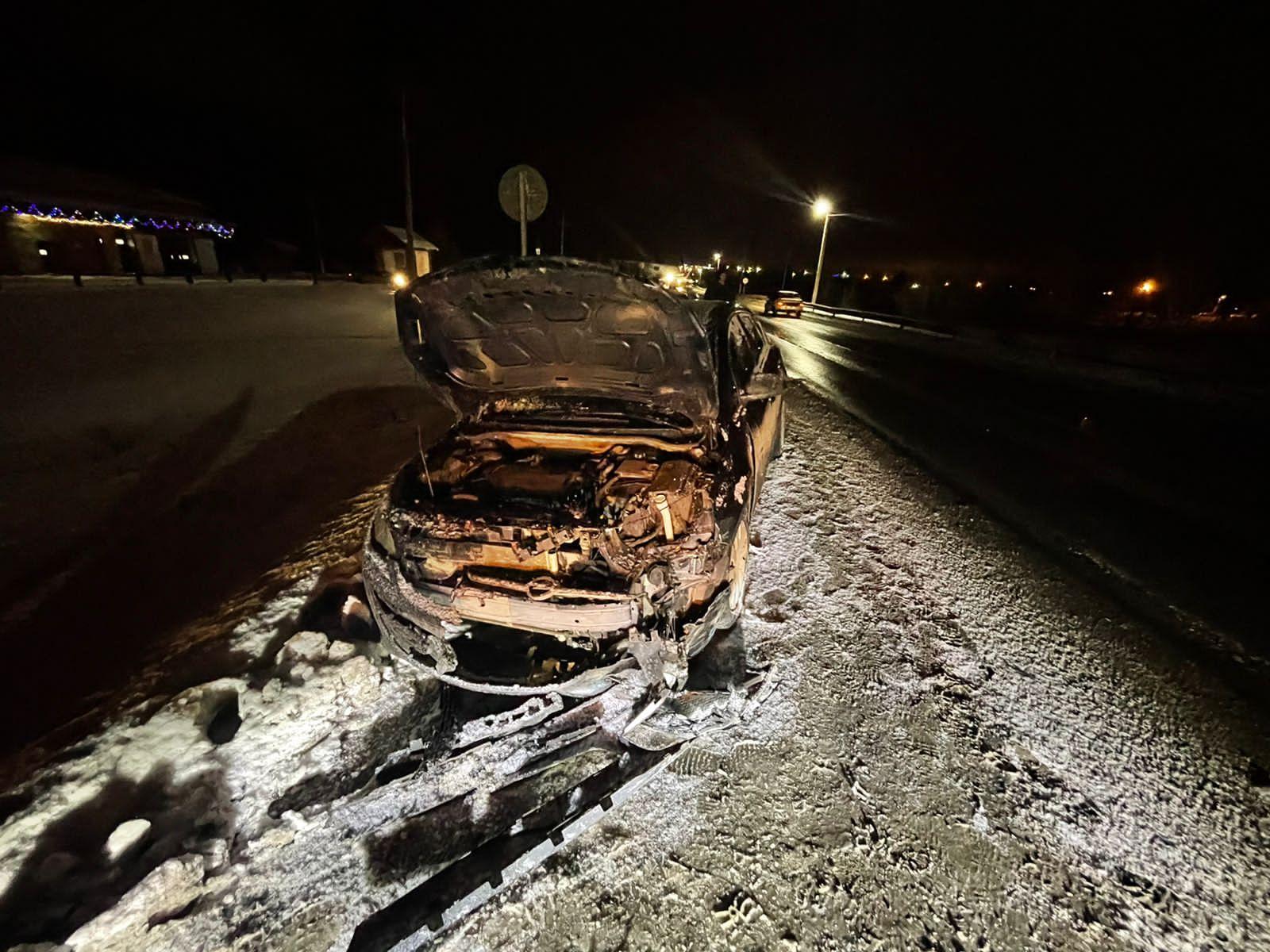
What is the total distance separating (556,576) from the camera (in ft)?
8.24

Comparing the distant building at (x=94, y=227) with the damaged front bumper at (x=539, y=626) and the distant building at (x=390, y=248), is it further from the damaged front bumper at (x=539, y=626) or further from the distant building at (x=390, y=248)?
the damaged front bumper at (x=539, y=626)

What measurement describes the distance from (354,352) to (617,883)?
11.7 metres

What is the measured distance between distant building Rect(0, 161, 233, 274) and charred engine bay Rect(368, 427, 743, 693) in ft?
80.1

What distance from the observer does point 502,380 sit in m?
3.69

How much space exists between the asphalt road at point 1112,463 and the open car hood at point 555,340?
3.45 meters

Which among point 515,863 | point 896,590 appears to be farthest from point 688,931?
point 896,590

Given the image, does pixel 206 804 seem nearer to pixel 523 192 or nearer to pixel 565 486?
pixel 565 486

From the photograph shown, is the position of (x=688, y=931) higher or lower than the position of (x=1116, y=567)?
lower

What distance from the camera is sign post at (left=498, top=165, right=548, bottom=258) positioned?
5867 mm

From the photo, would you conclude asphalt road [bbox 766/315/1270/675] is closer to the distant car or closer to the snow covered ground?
the snow covered ground

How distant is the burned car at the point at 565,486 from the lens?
2463mm

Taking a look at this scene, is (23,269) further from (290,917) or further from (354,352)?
(290,917)

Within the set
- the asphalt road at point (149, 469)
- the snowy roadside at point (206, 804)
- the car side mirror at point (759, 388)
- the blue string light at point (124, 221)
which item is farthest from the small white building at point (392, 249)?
the snowy roadside at point (206, 804)

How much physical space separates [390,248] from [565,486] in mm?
35774
